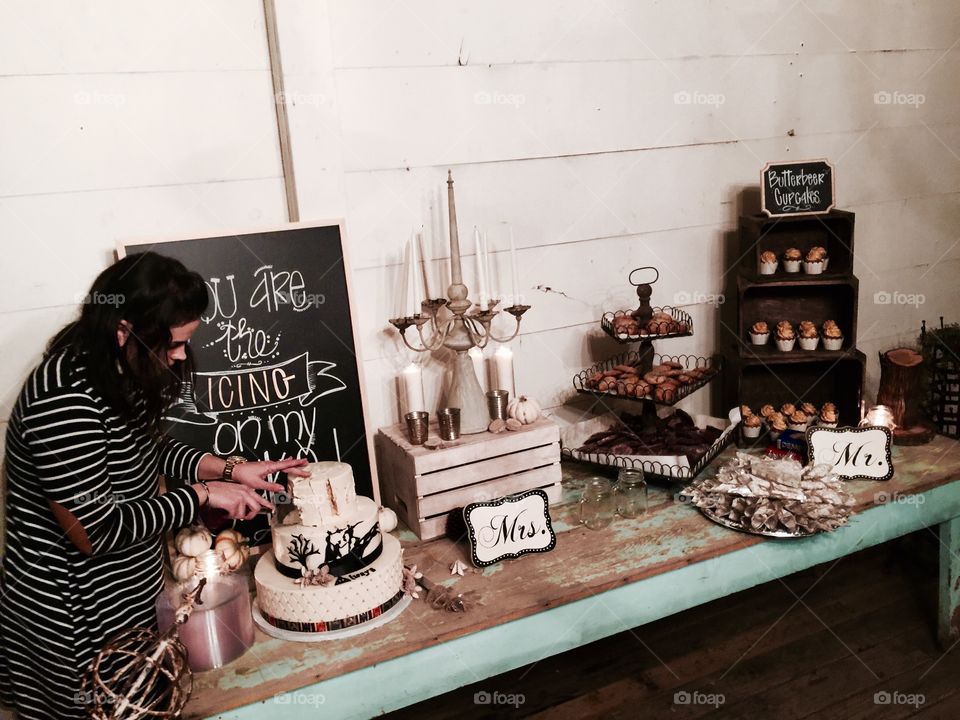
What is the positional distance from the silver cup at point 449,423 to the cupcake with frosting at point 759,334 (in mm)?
1168

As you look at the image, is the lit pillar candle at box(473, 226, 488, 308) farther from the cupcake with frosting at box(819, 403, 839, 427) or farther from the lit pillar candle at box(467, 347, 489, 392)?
the cupcake with frosting at box(819, 403, 839, 427)

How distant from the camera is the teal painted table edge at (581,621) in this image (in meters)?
1.80

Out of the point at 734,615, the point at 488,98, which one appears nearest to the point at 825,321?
the point at 734,615

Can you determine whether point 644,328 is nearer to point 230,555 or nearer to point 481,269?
point 481,269

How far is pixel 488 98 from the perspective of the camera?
2516mm

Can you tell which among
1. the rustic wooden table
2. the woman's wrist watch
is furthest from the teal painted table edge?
the woman's wrist watch

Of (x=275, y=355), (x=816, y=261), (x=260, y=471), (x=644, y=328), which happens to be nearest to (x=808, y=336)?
(x=816, y=261)

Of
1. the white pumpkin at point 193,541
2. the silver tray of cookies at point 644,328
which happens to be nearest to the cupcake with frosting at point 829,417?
the silver tray of cookies at point 644,328

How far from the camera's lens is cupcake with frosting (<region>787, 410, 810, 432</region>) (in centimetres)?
282

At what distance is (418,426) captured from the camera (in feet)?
7.55

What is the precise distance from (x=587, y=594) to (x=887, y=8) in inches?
96.9

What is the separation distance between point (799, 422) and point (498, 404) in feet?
3.71

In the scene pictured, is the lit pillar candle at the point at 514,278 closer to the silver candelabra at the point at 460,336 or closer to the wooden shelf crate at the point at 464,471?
the silver candelabra at the point at 460,336

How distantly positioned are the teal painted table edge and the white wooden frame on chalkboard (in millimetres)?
652
